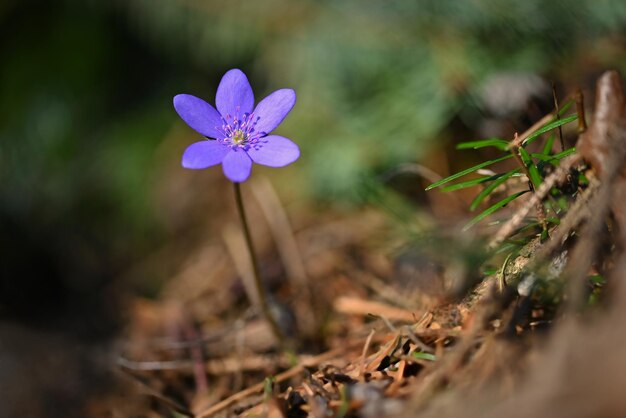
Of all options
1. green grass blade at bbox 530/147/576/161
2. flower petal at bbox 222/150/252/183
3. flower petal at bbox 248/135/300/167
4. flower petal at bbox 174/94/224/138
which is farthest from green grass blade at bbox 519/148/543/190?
flower petal at bbox 174/94/224/138

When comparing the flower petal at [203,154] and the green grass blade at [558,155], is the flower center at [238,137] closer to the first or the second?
the flower petal at [203,154]

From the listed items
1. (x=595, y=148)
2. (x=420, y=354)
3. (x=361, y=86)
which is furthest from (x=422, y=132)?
(x=420, y=354)

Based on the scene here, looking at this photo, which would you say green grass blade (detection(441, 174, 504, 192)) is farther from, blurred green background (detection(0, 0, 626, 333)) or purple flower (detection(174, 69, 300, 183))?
blurred green background (detection(0, 0, 626, 333))

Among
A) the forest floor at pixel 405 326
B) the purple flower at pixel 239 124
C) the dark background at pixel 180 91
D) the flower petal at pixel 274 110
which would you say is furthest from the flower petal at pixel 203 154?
the dark background at pixel 180 91

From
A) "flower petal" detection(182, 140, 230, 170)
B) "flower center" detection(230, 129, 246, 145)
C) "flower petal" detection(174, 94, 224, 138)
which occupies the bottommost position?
"flower petal" detection(182, 140, 230, 170)

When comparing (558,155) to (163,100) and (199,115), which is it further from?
(163,100)

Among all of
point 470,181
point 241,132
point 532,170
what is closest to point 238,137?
point 241,132

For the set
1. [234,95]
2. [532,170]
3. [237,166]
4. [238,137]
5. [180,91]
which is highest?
[180,91]

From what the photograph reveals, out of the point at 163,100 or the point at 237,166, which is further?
Answer: the point at 163,100
